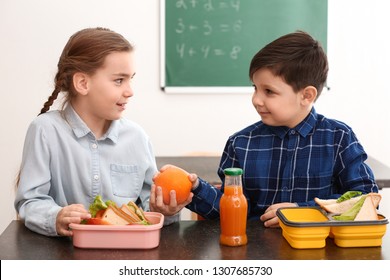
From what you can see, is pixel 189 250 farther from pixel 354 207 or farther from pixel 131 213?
pixel 354 207

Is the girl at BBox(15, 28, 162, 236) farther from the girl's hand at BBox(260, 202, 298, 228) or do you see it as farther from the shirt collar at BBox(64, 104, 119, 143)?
the girl's hand at BBox(260, 202, 298, 228)

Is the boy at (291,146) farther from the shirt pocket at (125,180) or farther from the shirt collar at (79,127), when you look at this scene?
the shirt collar at (79,127)

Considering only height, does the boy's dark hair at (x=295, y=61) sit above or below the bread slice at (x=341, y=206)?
above

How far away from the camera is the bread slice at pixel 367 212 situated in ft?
5.10

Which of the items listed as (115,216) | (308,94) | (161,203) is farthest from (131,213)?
(308,94)

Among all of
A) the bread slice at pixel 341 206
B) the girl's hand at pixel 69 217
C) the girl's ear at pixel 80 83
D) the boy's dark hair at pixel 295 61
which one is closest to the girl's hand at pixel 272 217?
the bread slice at pixel 341 206

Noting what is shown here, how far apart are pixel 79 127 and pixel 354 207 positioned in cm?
82

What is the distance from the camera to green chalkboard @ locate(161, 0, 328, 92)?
14.2 ft

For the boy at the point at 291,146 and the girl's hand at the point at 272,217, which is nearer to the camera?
the girl's hand at the point at 272,217

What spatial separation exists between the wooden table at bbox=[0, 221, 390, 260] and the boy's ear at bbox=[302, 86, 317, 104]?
0.45 meters

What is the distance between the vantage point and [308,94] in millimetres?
1935

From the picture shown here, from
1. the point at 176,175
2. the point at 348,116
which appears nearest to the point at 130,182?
the point at 176,175

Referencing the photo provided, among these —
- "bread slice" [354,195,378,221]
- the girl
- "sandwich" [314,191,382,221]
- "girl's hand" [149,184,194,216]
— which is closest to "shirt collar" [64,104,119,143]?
the girl

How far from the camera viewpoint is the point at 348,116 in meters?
4.48
